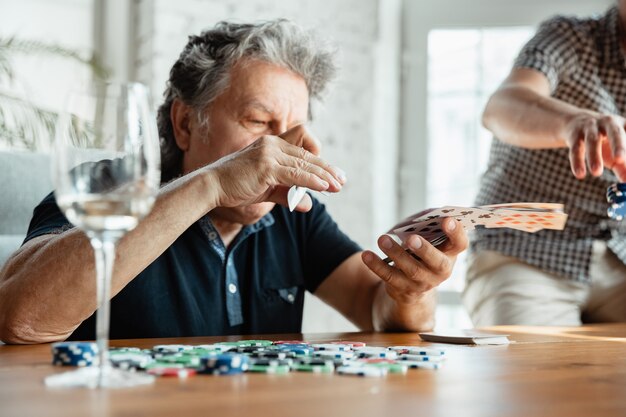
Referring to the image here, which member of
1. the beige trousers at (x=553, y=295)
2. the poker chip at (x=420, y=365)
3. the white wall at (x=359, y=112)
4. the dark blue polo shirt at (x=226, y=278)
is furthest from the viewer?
the white wall at (x=359, y=112)

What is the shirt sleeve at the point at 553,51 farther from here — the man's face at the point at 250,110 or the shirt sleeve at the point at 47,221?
the shirt sleeve at the point at 47,221

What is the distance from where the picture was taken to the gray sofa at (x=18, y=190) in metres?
1.82

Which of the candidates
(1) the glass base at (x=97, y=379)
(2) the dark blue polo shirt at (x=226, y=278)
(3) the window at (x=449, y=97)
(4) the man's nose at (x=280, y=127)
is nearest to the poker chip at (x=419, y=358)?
(1) the glass base at (x=97, y=379)

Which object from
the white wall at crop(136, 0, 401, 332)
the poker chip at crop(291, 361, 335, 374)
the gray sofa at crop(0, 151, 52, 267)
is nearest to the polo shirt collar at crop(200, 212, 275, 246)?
the gray sofa at crop(0, 151, 52, 267)

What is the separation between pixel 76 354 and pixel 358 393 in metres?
0.34

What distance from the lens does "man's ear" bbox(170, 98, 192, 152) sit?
6.54 ft

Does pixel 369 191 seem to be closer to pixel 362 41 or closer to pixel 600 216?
pixel 362 41

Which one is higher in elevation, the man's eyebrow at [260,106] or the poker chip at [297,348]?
the man's eyebrow at [260,106]

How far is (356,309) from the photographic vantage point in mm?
1944

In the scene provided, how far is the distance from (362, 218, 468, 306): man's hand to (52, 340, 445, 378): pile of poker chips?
41cm

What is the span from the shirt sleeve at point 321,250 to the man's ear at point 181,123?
0.35m

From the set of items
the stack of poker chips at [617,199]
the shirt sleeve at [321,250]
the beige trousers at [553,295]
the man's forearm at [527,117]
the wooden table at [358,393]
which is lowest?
the wooden table at [358,393]

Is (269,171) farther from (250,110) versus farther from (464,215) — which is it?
(250,110)

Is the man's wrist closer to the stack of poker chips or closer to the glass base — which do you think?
the glass base
